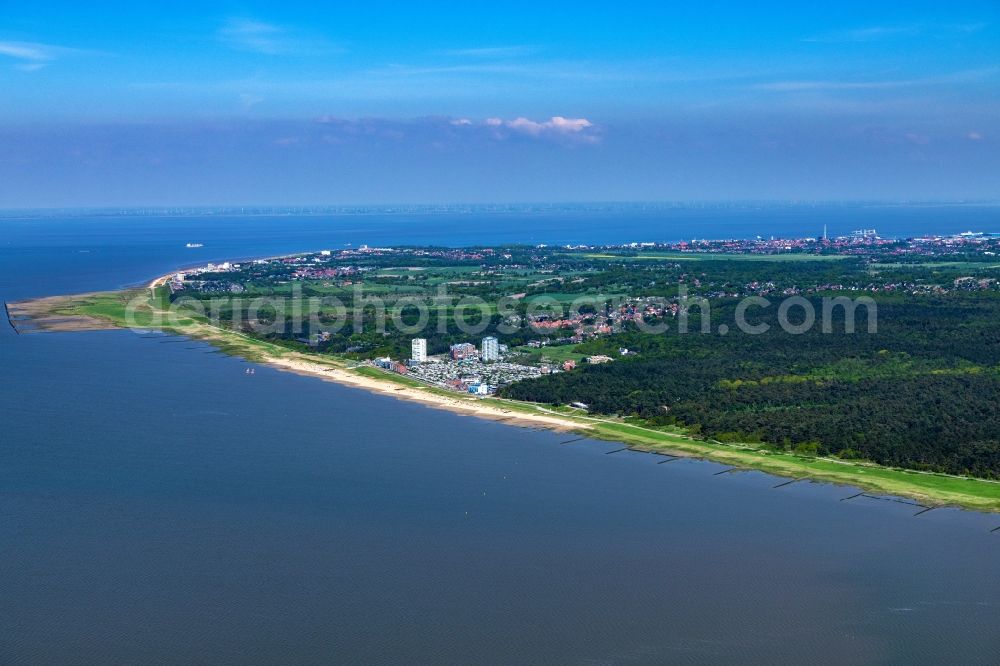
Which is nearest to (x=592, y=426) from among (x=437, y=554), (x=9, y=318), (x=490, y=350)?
(x=437, y=554)

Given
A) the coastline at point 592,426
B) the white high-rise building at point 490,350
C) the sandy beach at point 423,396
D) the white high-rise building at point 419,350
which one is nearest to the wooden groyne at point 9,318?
the coastline at point 592,426

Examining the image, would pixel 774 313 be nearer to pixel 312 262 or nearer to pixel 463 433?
pixel 463 433

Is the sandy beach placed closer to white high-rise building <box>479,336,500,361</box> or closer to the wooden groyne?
white high-rise building <box>479,336,500,361</box>

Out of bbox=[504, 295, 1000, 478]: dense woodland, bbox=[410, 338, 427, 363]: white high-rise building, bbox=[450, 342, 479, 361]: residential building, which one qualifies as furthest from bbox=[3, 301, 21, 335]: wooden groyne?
bbox=[504, 295, 1000, 478]: dense woodland

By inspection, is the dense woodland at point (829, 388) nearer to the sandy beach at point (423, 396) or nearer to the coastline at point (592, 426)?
the coastline at point (592, 426)

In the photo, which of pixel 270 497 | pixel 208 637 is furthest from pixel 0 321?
pixel 208 637
